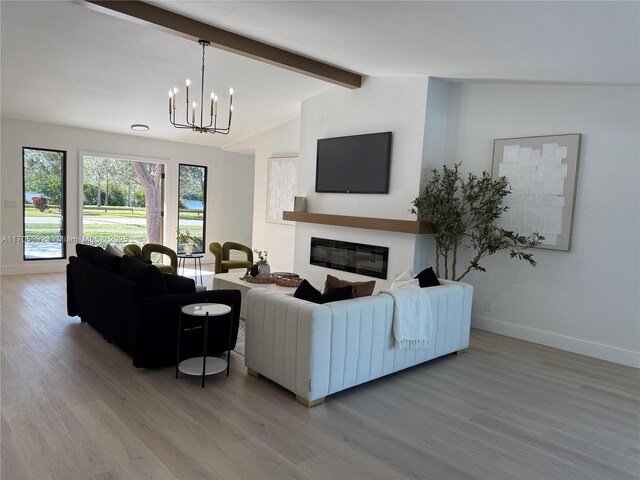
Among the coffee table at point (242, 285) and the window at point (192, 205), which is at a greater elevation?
the window at point (192, 205)

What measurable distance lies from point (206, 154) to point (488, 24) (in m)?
6.89

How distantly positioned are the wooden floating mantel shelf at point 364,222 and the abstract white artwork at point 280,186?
3.12ft

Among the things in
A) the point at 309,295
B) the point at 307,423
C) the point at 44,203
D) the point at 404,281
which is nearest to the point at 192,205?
the point at 44,203

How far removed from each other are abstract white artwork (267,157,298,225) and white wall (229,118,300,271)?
4.0 inches

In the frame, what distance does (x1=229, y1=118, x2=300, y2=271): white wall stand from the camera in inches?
300

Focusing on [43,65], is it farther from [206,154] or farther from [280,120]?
[206,154]

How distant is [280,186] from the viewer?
7777mm

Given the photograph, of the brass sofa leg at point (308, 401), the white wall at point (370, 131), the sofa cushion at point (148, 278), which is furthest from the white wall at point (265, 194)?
the brass sofa leg at point (308, 401)

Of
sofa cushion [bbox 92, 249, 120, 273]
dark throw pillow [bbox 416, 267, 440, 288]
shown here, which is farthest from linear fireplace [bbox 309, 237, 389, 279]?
sofa cushion [bbox 92, 249, 120, 273]

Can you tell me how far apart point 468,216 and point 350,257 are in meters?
1.69

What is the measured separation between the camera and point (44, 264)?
24.0 feet

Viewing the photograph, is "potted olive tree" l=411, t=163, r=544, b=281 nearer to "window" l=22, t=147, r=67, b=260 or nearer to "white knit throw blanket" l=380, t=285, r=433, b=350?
"white knit throw blanket" l=380, t=285, r=433, b=350

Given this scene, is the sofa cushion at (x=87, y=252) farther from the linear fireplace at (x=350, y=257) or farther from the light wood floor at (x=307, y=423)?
the linear fireplace at (x=350, y=257)

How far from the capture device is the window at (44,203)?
7.11 metres
